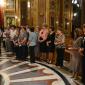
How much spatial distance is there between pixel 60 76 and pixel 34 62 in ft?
14.1

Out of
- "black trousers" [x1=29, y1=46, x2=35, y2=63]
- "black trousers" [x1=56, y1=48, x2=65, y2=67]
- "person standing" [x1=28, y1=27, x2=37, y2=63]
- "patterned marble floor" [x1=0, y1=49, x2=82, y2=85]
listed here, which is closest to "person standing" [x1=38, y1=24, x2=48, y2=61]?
"person standing" [x1=28, y1=27, x2=37, y2=63]

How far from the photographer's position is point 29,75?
12742 mm

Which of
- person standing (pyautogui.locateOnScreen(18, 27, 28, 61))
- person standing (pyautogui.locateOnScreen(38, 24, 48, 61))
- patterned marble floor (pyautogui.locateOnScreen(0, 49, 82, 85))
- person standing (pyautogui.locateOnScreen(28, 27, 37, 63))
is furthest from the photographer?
person standing (pyautogui.locateOnScreen(18, 27, 28, 61))

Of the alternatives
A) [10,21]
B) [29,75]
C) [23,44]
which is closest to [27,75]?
[29,75]

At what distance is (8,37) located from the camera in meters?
22.4

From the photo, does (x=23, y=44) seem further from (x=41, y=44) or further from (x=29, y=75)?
(x=29, y=75)

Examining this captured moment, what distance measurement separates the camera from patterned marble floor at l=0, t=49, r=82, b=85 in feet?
37.0

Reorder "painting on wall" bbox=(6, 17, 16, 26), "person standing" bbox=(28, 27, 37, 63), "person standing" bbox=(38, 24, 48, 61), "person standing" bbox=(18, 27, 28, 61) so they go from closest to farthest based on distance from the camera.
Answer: "person standing" bbox=(28, 27, 37, 63) < "person standing" bbox=(38, 24, 48, 61) < "person standing" bbox=(18, 27, 28, 61) < "painting on wall" bbox=(6, 17, 16, 26)

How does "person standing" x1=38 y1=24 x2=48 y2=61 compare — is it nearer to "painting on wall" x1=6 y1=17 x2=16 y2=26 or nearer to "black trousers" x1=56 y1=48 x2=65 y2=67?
A: "black trousers" x1=56 y1=48 x2=65 y2=67

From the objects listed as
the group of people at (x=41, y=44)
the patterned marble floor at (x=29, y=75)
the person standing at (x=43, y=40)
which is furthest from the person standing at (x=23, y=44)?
the patterned marble floor at (x=29, y=75)

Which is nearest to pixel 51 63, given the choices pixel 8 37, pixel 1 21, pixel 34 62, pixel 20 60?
pixel 34 62

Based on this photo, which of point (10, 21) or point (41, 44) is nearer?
point (41, 44)

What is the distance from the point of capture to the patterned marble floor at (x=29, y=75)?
37.0ft

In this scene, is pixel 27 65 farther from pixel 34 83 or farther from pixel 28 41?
pixel 34 83
